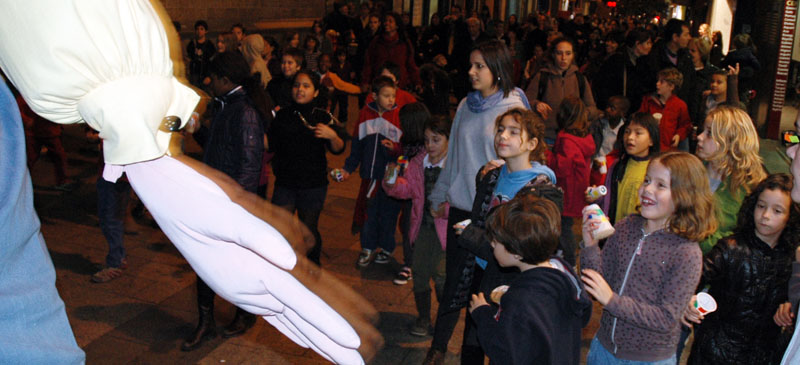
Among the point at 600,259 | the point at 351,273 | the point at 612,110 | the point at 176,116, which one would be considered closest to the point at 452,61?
the point at 612,110

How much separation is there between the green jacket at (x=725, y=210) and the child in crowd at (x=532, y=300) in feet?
4.11

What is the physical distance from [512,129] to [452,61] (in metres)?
10.6

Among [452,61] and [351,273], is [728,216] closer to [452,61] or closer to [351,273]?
[351,273]

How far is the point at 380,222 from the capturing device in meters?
6.23

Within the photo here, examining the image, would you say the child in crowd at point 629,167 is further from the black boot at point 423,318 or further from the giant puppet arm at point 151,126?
the giant puppet arm at point 151,126

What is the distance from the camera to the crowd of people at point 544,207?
9.73 feet

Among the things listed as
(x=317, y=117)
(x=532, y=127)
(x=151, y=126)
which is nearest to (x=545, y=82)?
(x=317, y=117)

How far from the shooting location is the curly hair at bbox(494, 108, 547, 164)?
380 centimetres

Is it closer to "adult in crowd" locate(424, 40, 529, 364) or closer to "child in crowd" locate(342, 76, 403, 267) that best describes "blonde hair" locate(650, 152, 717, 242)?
"adult in crowd" locate(424, 40, 529, 364)

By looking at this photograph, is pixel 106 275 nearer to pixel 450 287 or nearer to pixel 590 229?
pixel 450 287

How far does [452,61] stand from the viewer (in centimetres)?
1417

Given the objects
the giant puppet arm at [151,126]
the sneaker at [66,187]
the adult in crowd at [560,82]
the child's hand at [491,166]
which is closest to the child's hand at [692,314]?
the child's hand at [491,166]

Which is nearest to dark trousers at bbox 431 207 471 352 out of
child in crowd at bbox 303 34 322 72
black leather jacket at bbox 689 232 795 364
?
black leather jacket at bbox 689 232 795 364

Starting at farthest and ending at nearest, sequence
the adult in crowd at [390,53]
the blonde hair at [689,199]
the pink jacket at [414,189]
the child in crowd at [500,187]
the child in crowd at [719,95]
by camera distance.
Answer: the adult in crowd at [390,53] → the child in crowd at [719,95] → the pink jacket at [414,189] → the child in crowd at [500,187] → the blonde hair at [689,199]
